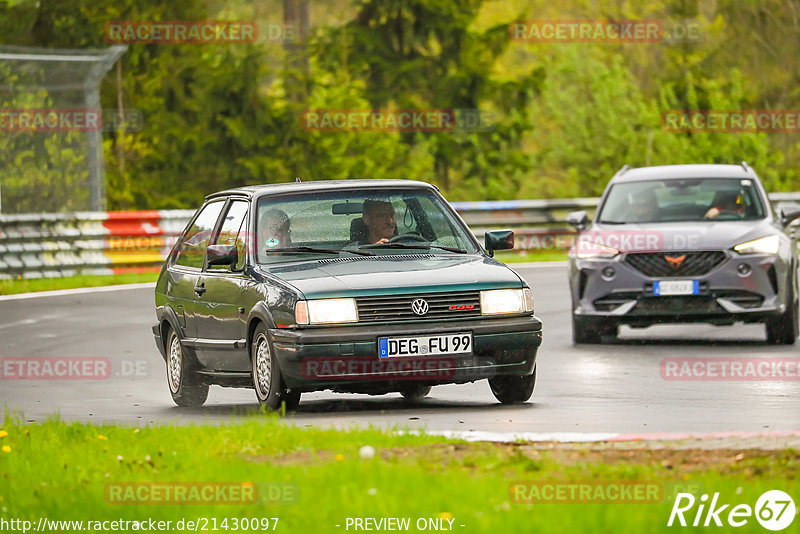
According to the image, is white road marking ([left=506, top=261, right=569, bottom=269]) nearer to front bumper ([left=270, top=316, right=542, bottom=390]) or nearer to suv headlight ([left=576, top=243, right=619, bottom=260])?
suv headlight ([left=576, top=243, right=619, bottom=260])

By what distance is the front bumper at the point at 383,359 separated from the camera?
34.9 feet

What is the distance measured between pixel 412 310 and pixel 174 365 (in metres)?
2.70

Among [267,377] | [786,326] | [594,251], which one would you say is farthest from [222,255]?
[786,326]

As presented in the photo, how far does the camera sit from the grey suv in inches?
605

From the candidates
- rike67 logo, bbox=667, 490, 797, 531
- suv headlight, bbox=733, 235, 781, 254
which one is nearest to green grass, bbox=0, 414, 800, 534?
rike67 logo, bbox=667, 490, 797, 531

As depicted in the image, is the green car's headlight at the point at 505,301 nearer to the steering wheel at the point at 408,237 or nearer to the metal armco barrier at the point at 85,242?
the steering wheel at the point at 408,237

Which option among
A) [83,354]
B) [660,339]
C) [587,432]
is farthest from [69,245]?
[587,432]

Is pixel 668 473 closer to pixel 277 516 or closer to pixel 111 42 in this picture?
pixel 277 516

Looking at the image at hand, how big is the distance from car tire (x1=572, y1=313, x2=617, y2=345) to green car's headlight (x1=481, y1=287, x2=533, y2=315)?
4.82 m

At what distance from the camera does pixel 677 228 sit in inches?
621

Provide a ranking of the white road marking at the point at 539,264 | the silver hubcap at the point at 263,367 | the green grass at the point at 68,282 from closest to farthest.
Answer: the silver hubcap at the point at 263,367 < the green grass at the point at 68,282 < the white road marking at the point at 539,264

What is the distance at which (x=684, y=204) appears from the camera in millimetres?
16656

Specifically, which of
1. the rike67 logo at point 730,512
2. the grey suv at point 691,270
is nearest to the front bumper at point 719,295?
the grey suv at point 691,270

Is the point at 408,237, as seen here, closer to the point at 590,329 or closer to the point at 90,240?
the point at 590,329
